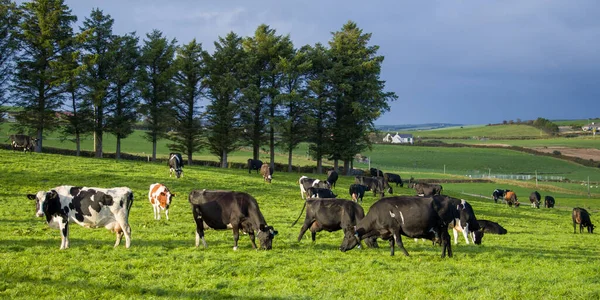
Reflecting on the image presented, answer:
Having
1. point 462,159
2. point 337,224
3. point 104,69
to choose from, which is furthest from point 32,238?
point 462,159

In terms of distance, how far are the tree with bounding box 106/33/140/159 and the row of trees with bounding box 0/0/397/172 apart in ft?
0.35

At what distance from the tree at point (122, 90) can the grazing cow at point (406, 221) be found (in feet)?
132

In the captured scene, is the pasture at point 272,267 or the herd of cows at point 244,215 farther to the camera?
the herd of cows at point 244,215

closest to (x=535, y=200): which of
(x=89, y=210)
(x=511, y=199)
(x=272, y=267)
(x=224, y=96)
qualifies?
(x=511, y=199)

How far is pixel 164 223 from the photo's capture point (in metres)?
20.2

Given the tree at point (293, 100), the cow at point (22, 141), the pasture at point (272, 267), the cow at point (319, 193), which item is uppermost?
the tree at point (293, 100)

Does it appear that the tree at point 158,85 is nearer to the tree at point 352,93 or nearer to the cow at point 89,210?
the tree at point 352,93

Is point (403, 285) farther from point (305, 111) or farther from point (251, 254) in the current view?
point (305, 111)

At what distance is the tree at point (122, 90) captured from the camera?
1971 inches

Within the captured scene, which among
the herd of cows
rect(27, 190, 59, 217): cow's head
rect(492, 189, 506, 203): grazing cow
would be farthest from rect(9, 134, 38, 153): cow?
rect(492, 189, 506, 203): grazing cow

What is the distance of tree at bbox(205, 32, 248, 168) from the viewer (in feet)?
179

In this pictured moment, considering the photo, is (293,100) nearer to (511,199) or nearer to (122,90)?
(122,90)

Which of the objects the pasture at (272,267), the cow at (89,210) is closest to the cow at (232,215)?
the pasture at (272,267)

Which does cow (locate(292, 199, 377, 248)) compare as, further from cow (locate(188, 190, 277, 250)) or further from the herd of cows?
cow (locate(188, 190, 277, 250))
